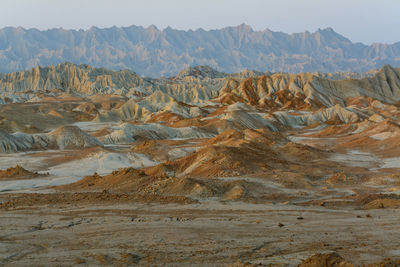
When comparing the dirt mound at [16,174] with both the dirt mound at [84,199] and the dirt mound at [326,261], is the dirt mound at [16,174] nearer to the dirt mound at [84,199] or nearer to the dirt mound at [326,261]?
the dirt mound at [84,199]

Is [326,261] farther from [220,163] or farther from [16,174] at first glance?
[16,174]

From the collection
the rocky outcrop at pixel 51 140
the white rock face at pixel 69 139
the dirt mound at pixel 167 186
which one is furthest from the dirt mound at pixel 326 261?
the white rock face at pixel 69 139

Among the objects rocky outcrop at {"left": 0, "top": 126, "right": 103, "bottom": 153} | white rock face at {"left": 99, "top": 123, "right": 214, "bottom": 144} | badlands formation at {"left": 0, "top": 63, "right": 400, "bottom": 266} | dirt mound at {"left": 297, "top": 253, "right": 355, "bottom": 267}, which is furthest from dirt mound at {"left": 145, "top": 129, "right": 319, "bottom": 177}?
white rock face at {"left": 99, "top": 123, "right": 214, "bottom": 144}

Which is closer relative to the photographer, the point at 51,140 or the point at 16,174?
the point at 16,174

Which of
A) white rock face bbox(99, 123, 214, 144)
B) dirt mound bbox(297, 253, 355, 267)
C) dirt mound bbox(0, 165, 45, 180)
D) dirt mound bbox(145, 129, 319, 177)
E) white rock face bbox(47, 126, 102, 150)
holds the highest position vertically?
dirt mound bbox(297, 253, 355, 267)

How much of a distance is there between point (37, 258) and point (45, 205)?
10.6 meters

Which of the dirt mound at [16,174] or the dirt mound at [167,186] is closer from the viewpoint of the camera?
the dirt mound at [167,186]

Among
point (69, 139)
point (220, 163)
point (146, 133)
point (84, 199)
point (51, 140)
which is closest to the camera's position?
point (84, 199)

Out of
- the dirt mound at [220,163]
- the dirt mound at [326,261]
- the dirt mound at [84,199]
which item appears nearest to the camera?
the dirt mound at [326,261]

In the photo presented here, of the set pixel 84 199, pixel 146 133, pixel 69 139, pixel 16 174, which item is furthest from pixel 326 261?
pixel 146 133

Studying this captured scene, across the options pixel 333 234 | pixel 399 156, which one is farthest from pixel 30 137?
pixel 333 234

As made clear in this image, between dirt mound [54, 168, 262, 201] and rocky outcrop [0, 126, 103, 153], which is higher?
dirt mound [54, 168, 262, 201]

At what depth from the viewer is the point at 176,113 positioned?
10581cm

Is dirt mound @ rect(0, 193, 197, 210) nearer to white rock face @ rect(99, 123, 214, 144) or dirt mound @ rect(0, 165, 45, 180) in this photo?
dirt mound @ rect(0, 165, 45, 180)
